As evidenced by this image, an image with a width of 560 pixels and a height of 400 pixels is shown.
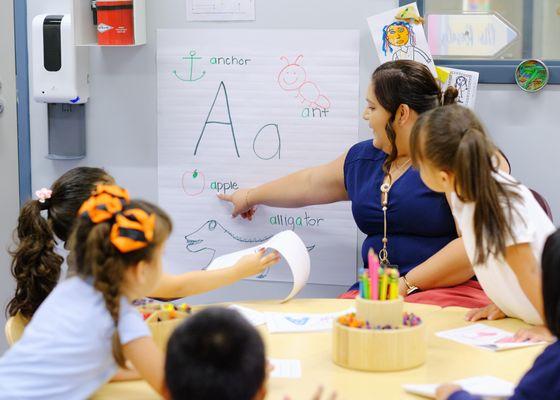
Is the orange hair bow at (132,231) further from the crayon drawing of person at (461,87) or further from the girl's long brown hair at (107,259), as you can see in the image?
the crayon drawing of person at (461,87)

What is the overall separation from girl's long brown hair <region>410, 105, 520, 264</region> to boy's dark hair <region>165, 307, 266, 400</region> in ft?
2.95

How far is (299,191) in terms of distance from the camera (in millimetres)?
3145

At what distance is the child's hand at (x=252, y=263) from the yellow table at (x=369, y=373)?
9.6 inches

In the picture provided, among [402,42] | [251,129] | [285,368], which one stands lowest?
[285,368]

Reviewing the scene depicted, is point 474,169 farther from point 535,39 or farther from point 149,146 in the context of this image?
point 149,146

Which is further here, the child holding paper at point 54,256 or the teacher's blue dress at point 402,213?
the teacher's blue dress at point 402,213

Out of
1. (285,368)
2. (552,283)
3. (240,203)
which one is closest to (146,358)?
(285,368)

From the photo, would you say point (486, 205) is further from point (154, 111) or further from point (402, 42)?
point (154, 111)

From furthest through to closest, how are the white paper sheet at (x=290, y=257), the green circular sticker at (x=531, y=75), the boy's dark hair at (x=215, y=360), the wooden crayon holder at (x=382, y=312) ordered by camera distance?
the green circular sticker at (x=531, y=75) < the white paper sheet at (x=290, y=257) < the wooden crayon holder at (x=382, y=312) < the boy's dark hair at (x=215, y=360)

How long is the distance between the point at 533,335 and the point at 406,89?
1.00m

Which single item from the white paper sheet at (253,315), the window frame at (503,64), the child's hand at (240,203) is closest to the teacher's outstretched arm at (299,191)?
the child's hand at (240,203)

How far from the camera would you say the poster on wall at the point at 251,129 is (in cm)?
316

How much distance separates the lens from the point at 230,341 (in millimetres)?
1262

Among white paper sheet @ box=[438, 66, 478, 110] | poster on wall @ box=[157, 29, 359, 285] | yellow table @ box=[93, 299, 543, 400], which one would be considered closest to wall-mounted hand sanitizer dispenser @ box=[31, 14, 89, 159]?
poster on wall @ box=[157, 29, 359, 285]
